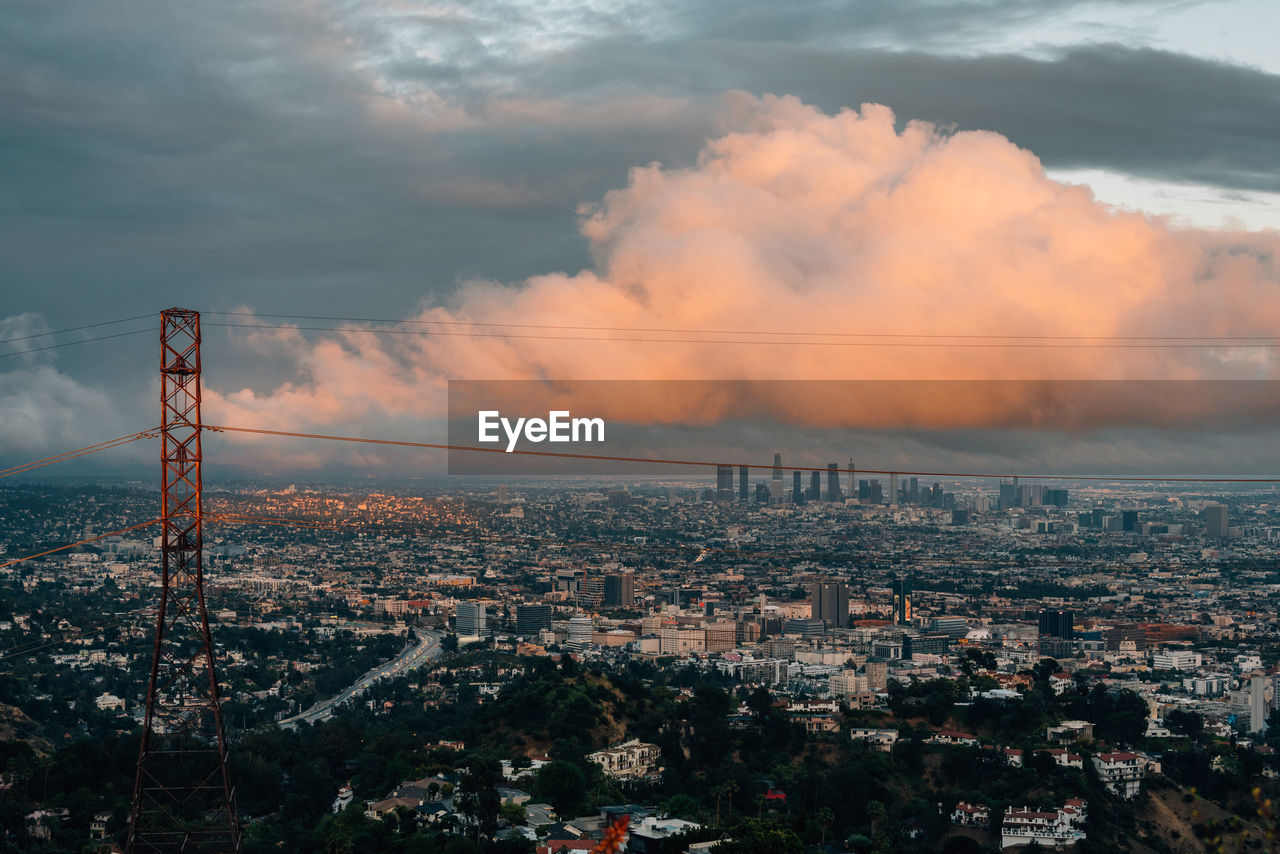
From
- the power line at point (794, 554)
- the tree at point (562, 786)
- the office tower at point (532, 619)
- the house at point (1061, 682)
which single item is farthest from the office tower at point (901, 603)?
the tree at point (562, 786)

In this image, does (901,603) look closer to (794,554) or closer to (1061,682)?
(794,554)

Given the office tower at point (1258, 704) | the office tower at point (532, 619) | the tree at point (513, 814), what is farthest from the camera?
the office tower at point (532, 619)

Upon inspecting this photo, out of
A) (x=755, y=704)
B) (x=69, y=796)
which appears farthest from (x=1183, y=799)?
(x=69, y=796)

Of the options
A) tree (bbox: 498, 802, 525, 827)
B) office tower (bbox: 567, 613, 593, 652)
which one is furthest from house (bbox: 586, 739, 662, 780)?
office tower (bbox: 567, 613, 593, 652)

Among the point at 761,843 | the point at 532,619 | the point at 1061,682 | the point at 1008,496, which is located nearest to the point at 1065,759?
the point at 761,843

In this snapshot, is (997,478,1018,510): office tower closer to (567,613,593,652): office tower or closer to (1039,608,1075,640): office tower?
(1039,608,1075,640): office tower

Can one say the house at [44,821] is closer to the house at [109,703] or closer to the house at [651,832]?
the house at [651,832]
